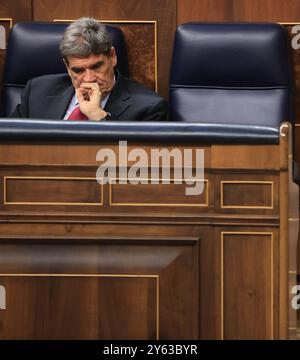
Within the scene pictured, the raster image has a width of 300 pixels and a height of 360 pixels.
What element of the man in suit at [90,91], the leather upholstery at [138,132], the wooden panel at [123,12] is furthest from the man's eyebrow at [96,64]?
the leather upholstery at [138,132]

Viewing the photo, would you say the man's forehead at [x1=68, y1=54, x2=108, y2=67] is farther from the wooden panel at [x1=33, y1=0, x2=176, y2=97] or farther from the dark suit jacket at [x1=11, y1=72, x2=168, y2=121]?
the wooden panel at [x1=33, y1=0, x2=176, y2=97]

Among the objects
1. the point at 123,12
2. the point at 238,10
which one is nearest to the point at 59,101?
the point at 123,12

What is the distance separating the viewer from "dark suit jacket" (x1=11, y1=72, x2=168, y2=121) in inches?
54.5

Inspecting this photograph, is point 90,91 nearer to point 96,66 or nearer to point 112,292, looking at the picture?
point 96,66

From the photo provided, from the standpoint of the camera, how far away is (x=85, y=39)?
1382mm

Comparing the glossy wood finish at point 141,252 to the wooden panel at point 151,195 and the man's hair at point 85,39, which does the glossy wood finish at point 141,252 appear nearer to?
the wooden panel at point 151,195

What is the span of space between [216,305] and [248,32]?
650 mm

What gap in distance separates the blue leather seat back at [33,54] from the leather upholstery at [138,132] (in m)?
0.53

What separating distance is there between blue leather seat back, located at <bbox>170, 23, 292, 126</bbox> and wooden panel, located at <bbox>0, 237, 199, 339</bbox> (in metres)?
0.54

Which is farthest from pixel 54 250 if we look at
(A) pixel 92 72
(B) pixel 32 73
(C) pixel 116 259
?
(B) pixel 32 73

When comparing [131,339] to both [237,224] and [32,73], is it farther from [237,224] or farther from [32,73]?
[32,73]

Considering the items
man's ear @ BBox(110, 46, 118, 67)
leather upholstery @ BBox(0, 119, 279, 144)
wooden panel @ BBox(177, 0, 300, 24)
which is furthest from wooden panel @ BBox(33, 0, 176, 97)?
leather upholstery @ BBox(0, 119, 279, 144)

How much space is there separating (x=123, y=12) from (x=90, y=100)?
33 cm

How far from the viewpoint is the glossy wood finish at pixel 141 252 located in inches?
39.6
